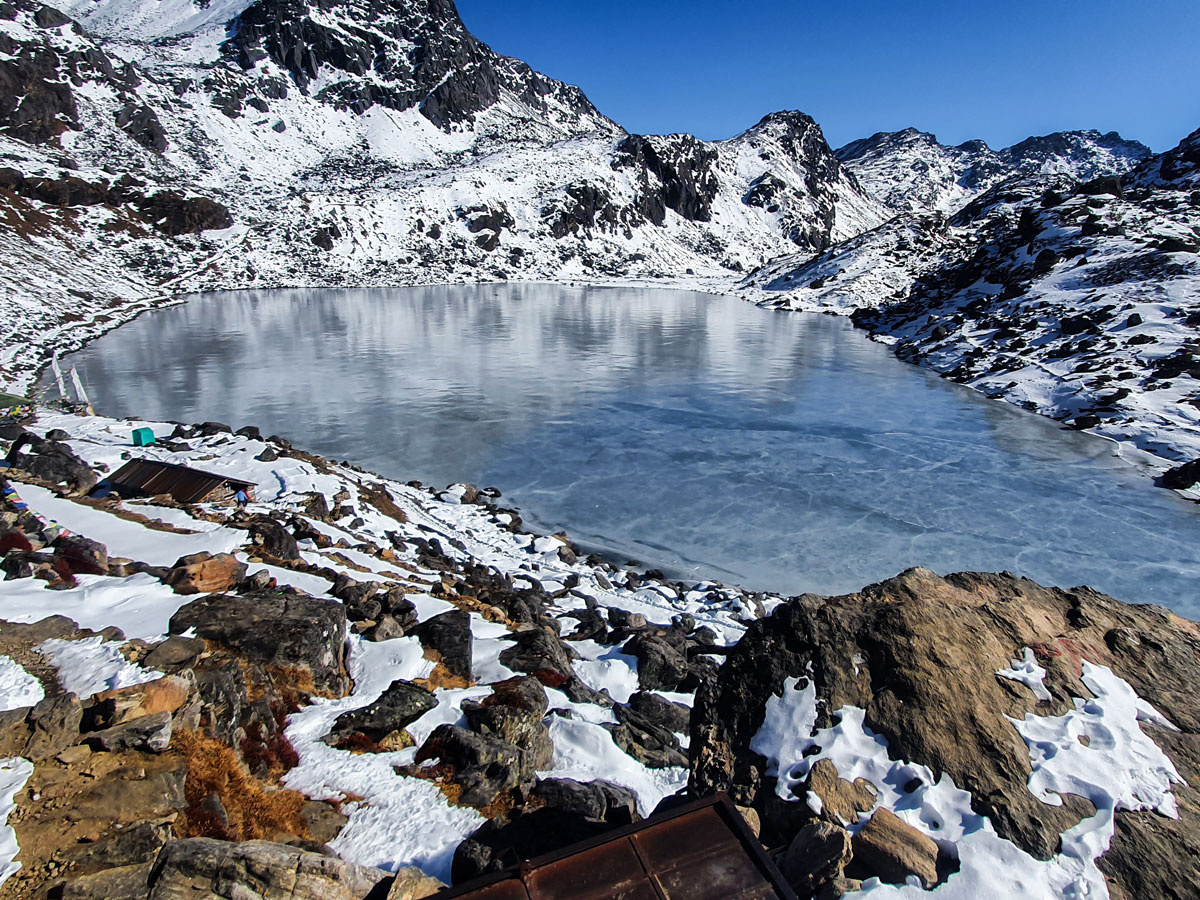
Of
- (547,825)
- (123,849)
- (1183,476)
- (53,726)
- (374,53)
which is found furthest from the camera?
(374,53)

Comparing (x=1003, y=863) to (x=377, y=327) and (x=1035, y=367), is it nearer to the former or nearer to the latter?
(x=1035, y=367)

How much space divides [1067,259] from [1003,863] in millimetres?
58990

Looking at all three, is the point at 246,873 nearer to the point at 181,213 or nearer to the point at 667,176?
the point at 181,213

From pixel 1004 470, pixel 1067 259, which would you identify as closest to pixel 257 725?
pixel 1004 470

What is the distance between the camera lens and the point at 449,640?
8188mm

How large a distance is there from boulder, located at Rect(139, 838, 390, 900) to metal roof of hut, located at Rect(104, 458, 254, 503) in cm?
1077

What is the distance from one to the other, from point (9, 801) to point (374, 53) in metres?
196

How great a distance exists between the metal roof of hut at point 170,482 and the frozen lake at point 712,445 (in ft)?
19.3

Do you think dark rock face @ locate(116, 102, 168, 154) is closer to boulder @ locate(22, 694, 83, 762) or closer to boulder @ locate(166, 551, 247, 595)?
boulder @ locate(166, 551, 247, 595)

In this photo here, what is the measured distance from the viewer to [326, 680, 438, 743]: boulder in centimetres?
620

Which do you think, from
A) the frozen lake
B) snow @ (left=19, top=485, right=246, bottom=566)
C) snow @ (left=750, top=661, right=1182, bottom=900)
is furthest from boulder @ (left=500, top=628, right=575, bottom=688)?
the frozen lake

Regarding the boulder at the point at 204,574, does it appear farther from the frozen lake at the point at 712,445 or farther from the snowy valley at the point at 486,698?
the frozen lake at the point at 712,445

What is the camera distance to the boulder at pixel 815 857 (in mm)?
4340

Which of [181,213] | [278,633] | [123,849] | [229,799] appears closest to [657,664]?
[278,633]
